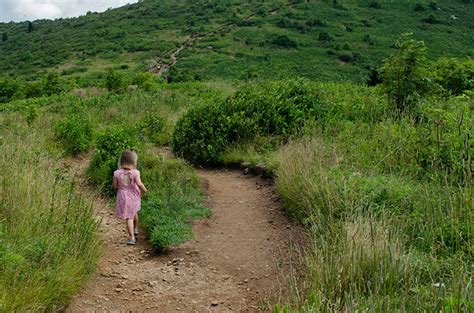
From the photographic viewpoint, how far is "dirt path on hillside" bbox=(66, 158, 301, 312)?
444 centimetres

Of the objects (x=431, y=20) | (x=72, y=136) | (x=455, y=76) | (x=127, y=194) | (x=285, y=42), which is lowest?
(x=127, y=194)

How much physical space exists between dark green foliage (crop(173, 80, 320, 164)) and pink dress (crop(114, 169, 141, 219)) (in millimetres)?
3882

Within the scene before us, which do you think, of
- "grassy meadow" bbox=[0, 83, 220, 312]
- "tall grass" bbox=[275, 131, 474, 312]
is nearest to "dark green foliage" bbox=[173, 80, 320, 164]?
"grassy meadow" bbox=[0, 83, 220, 312]

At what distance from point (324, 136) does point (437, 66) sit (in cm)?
615

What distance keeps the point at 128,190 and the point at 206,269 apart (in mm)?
1668

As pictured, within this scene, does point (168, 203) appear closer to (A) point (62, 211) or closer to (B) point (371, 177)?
(A) point (62, 211)

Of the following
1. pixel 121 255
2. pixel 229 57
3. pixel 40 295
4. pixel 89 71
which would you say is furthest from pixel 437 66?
pixel 89 71

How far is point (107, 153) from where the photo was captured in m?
8.43

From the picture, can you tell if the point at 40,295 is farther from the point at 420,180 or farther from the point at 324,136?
the point at 324,136

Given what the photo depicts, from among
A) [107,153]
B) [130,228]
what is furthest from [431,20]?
[130,228]

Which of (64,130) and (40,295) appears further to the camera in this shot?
(64,130)

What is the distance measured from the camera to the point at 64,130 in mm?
10352

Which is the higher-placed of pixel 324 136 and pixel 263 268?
pixel 324 136

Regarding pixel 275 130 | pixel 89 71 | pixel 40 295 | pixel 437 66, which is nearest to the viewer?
pixel 40 295
